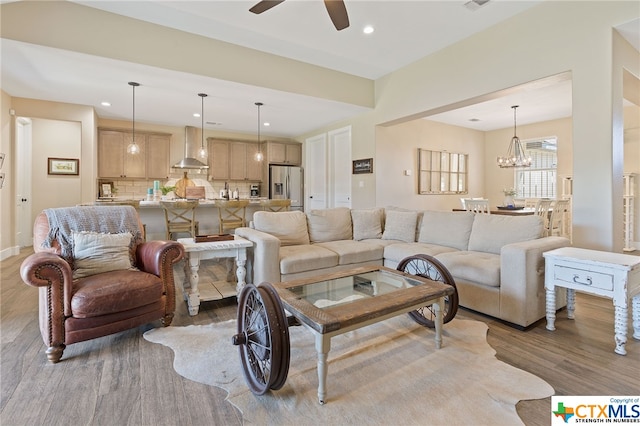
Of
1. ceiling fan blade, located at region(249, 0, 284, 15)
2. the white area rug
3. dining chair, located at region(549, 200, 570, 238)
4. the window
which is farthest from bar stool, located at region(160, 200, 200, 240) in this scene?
the window

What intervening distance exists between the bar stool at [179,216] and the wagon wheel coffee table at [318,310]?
9.71 feet

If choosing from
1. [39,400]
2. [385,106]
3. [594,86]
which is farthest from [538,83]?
[39,400]

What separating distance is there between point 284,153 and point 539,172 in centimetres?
627

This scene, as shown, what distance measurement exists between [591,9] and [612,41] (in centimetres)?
42

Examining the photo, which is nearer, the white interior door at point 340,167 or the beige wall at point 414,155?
the beige wall at point 414,155

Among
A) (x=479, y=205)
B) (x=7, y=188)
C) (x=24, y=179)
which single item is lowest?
(x=479, y=205)

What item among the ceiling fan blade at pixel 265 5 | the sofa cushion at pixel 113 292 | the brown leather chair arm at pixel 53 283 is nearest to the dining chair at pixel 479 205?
the ceiling fan blade at pixel 265 5

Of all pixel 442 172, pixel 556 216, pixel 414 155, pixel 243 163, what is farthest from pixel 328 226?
pixel 243 163

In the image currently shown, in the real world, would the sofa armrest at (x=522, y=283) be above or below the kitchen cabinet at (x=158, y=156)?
below

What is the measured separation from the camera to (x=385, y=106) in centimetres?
553

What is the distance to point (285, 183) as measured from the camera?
26.3 feet

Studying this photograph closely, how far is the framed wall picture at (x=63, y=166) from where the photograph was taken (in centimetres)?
598

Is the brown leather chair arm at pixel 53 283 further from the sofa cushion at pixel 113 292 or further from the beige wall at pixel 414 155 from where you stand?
the beige wall at pixel 414 155

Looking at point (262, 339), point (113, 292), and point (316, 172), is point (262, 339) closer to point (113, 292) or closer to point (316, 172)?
point (113, 292)
